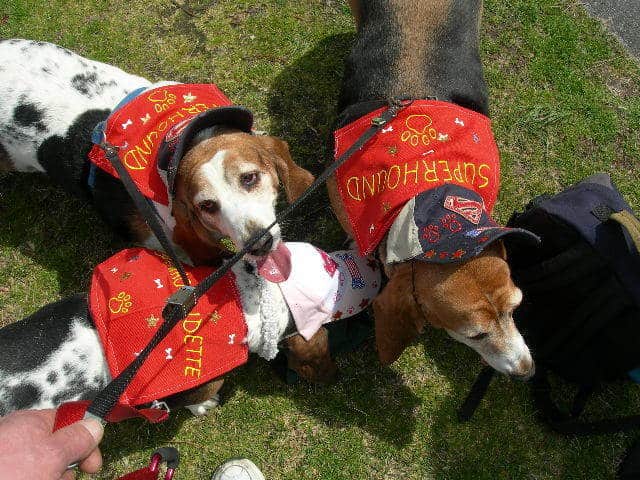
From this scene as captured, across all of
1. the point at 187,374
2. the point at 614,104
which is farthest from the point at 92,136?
the point at 614,104

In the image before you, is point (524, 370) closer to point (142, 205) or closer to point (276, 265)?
point (276, 265)

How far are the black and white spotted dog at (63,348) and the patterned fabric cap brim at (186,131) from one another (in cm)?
84

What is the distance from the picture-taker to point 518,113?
217 inches

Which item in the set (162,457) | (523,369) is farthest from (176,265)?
(523,369)

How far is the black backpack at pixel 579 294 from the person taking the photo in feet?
12.0

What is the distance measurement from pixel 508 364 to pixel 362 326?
1189mm

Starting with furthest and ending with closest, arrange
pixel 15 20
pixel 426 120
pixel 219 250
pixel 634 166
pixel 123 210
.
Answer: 1. pixel 15 20
2. pixel 634 166
3. pixel 123 210
4. pixel 219 250
5. pixel 426 120

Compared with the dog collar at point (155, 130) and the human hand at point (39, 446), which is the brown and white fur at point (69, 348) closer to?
the dog collar at point (155, 130)

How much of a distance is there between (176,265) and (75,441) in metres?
1.49

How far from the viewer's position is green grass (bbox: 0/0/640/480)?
4.55m

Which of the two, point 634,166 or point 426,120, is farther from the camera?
point 634,166

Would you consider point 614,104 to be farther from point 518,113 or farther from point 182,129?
point 182,129

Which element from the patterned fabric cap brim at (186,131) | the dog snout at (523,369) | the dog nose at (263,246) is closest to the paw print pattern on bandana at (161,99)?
the patterned fabric cap brim at (186,131)

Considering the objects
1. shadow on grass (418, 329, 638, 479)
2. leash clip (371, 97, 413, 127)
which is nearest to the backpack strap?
leash clip (371, 97, 413, 127)
